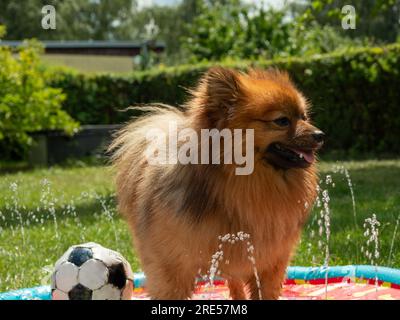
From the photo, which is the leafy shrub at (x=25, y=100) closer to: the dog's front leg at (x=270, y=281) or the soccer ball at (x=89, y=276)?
the soccer ball at (x=89, y=276)

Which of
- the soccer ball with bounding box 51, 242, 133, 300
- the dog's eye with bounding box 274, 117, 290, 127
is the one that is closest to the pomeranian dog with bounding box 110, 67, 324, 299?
the dog's eye with bounding box 274, 117, 290, 127

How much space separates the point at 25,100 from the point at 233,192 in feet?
30.2

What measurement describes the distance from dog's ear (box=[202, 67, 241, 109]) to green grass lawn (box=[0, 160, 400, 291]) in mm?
1029

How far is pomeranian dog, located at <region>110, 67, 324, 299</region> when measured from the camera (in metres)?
3.35

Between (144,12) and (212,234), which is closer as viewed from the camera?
(212,234)

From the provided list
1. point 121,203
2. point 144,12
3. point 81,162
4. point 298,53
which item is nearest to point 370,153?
point 81,162

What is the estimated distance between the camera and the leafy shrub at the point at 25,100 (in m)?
11.6

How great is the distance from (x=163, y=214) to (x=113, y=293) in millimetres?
479

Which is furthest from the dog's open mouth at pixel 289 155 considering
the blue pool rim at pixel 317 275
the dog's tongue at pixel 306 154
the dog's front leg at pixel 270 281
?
the blue pool rim at pixel 317 275

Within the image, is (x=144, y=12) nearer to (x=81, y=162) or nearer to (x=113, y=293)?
(x=81, y=162)

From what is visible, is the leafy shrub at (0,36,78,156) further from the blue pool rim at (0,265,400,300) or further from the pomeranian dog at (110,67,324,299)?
the pomeranian dog at (110,67,324,299)

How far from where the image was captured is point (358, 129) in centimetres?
1293

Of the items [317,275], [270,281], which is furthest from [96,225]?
[270,281]
